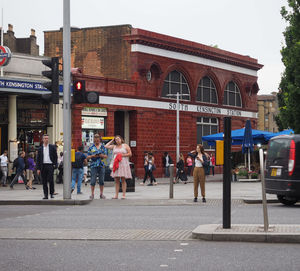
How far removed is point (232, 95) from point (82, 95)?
34.4 meters

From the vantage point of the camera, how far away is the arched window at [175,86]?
41.8 m

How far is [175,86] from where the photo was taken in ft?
140

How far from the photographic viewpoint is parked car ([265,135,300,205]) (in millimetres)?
15617

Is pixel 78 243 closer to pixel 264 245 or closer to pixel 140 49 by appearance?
pixel 264 245

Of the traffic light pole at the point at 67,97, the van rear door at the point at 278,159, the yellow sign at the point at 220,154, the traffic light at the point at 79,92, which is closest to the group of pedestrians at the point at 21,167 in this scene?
the traffic light pole at the point at 67,97

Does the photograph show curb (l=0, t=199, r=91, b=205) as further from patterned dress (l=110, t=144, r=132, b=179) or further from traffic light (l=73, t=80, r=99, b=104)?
traffic light (l=73, t=80, r=99, b=104)

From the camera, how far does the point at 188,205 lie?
1662 centimetres

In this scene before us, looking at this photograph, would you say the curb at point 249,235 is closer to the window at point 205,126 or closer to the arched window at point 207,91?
the window at point 205,126

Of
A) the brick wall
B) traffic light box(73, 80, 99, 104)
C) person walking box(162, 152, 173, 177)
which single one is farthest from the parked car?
the brick wall

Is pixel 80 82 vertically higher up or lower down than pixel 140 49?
lower down

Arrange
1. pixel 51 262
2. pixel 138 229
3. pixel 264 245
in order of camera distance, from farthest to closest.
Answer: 1. pixel 138 229
2. pixel 264 245
3. pixel 51 262

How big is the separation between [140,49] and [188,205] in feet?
77.3

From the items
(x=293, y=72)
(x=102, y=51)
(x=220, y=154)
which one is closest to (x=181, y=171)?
(x=293, y=72)

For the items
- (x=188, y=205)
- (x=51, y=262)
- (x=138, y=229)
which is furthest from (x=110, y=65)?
(x=51, y=262)
